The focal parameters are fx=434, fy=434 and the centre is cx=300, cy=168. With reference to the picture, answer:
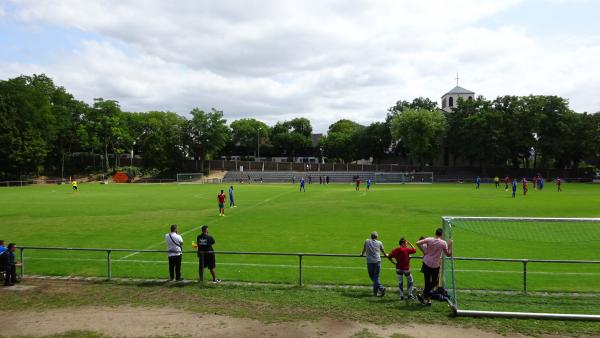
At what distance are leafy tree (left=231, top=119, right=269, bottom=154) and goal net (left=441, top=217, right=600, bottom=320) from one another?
101 meters

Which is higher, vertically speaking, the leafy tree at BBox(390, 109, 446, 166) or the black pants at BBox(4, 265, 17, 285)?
the leafy tree at BBox(390, 109, 446, 166)

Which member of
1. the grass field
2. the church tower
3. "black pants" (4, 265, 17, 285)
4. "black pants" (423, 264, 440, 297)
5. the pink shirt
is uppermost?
the church tower

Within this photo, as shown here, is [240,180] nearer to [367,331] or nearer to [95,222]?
[95,222]

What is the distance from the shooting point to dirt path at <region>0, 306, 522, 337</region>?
8414 mm

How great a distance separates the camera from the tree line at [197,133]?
73062 mm

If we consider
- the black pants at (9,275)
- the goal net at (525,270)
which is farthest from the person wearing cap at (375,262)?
the black pants at (9,275)

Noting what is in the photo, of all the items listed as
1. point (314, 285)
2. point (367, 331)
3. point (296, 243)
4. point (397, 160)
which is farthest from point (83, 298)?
point (397, 160)

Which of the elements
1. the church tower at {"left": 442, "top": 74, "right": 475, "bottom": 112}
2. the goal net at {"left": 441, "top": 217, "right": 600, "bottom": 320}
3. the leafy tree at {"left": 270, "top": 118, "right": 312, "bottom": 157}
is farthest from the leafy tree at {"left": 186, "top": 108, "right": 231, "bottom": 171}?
the goal net at {"left": 441, "top": 217, "right": 600, "bottom": 320}

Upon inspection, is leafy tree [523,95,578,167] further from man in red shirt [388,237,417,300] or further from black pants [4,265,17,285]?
black pants [4,265,17,285]

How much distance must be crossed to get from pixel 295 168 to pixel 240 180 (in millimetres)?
16682

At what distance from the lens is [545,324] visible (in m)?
8.82

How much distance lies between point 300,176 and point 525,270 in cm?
7838

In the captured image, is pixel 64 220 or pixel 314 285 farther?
pixel 64 220

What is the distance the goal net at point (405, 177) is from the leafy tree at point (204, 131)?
34.5 m
